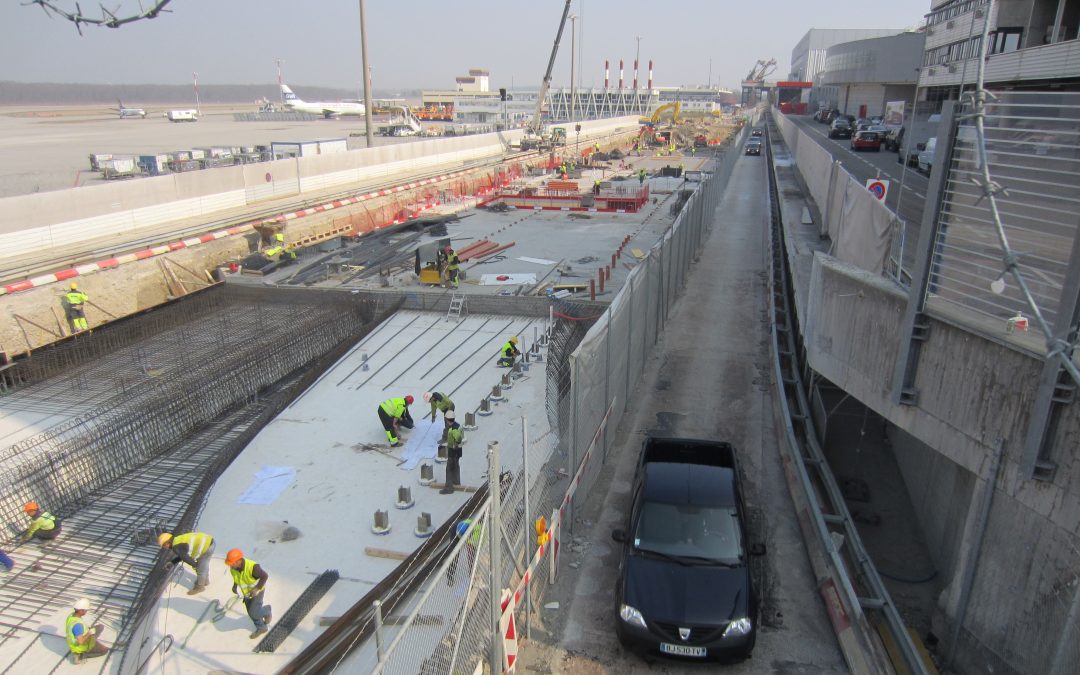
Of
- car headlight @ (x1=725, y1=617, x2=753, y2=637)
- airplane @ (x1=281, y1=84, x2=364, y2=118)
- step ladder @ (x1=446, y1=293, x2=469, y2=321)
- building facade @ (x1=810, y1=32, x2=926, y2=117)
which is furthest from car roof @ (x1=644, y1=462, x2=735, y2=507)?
airplane @ (x1=281, y1=84, x2=364, y2=118)

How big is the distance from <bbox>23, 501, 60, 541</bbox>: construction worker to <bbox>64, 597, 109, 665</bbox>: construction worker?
7.35 ft

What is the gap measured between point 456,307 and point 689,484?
11.0 meters

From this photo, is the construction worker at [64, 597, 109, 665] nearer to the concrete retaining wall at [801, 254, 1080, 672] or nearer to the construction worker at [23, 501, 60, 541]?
the construction worker at [23, 501, 60, 541]

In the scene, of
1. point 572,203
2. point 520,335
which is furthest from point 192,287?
point 572,203

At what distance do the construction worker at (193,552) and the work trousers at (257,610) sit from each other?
1005 mm

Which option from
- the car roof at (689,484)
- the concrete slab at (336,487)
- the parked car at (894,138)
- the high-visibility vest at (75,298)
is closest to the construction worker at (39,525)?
the concrete slab at (336,487)

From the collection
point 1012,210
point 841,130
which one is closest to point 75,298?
point 1012,210

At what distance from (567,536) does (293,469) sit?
482 centimetres

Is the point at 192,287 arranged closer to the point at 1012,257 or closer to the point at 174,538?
the point at 174,538

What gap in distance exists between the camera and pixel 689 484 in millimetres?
8070

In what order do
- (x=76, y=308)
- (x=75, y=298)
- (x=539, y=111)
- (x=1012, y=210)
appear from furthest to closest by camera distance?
(x=539, y=111) → (x=76, y=308) → (x=75, y=298) → (x=1012, y=210)

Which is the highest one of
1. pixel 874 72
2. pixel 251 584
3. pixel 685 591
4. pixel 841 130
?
pixel 874 72

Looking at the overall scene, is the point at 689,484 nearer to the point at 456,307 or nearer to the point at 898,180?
the point at 456,307

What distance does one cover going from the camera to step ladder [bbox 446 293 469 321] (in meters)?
17.8
